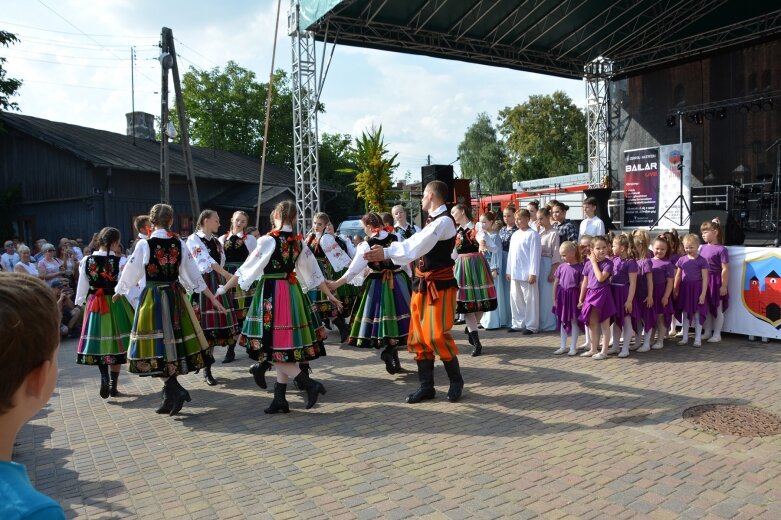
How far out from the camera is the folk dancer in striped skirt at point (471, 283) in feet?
26.9

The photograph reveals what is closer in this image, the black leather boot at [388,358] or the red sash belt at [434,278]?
the red sash belt at [434,278]

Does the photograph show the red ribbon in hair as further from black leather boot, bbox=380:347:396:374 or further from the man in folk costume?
the man in folk costume

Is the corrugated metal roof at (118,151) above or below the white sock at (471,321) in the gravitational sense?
above

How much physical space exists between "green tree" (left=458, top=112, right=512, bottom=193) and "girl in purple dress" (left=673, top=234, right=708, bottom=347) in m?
47.7

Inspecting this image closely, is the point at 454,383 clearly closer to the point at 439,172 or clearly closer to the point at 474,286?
the point at 474,286

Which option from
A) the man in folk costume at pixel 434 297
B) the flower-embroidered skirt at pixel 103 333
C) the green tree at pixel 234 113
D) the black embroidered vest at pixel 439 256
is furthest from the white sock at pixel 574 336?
the green tree at pixel 234 113

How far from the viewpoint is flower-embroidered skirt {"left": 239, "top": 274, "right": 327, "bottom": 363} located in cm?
571

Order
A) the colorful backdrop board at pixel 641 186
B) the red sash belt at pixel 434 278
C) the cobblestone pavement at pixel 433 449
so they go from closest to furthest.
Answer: the cobblestone pavement at pixel 433 449, the red sash belt at pixel 434 278, the colorful backdrop board at pixel 641 186

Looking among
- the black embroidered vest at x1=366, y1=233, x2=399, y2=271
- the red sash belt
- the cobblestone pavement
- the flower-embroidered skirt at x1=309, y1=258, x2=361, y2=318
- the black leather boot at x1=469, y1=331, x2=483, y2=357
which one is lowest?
the cobblestone pavement

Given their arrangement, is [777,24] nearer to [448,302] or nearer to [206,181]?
[448,302]

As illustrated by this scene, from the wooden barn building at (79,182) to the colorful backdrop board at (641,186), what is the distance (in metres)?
15.0

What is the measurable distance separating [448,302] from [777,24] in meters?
16.8

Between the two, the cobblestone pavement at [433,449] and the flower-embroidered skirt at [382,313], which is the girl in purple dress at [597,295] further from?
the flower-embroidered skirt at [382,313]

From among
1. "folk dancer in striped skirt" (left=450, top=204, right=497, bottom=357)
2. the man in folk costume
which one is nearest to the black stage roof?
"folk dancer in striped skirt" (left=450, top=204, right=497, bottom=357)
